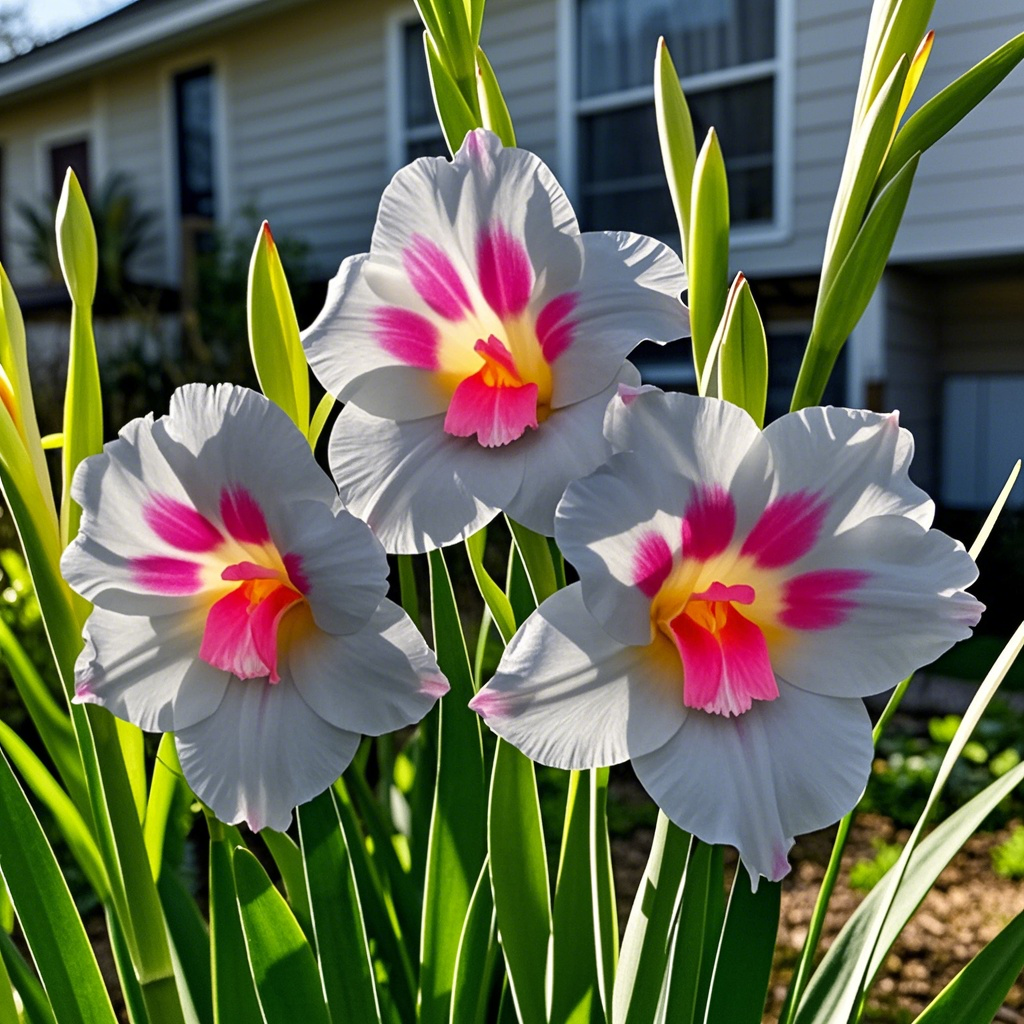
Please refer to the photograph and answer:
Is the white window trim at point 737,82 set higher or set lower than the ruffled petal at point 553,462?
higher

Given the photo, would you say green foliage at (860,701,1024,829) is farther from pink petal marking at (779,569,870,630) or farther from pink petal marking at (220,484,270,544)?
pink petal marking at (220,484,270,544)

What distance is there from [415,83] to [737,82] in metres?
2.40

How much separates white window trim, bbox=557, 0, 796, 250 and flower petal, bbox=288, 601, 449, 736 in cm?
539

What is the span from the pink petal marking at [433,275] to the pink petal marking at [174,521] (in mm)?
185

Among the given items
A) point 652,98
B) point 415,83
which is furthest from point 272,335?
point 415,83

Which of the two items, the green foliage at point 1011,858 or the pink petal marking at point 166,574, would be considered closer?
the pink petal marking at point 166,574

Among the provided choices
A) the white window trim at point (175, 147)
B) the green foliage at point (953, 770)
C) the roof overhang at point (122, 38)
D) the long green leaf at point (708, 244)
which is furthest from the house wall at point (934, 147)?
the long green leaf at point (708, 244)

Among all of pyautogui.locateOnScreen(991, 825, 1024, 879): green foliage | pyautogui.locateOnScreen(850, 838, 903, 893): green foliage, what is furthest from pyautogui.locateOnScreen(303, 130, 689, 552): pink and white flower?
pyautogui.locateOnScreen(991, 825, 1024, 879): green foliage

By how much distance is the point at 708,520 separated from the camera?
21.4 inches

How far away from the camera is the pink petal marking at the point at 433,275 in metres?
0.59

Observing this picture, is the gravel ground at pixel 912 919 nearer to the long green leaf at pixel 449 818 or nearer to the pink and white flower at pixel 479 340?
the long green leaf at pixel 449 818

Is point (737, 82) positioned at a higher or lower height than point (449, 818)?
higher

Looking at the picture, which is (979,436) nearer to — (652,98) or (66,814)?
(652,98)

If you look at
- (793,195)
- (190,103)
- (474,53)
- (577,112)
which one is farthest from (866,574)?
(190,103)
